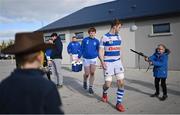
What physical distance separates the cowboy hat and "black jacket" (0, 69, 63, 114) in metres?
0.21

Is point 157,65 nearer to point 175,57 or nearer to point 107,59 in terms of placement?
point 107,59

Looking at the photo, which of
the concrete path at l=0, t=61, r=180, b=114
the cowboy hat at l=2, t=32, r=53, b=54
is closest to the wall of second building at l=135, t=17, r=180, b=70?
the concrete path at l=0, t=61, r=180, b=114

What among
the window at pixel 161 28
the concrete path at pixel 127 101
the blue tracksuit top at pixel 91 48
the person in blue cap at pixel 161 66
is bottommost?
the concrete path at pixel 127 101

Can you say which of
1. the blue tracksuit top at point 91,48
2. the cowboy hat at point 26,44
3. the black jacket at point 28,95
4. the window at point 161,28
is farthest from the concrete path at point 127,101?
the window at point 161,28

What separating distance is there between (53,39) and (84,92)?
206 centimetres

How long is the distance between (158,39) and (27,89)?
17.1 m

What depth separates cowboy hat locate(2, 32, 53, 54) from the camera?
2.91 meters

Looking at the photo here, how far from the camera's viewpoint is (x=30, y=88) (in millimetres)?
2713

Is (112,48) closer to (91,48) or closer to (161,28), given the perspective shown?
(91,48)

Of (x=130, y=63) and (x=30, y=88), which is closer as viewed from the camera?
(x=30, y=88)

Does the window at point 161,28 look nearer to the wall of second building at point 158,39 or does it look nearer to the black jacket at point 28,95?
the wall of second building at point 158,39

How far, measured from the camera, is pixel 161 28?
19.2 m

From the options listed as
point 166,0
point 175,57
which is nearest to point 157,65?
point 175,57

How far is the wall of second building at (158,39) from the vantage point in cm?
1827
